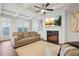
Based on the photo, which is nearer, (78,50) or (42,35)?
(78,50)

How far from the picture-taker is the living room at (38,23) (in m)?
2.51

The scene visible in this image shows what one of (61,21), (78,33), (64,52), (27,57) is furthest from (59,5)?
(27,57)

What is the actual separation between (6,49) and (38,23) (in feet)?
2.70

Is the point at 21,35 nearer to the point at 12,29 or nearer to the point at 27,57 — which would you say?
the point at 12,29

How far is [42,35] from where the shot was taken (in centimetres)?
265

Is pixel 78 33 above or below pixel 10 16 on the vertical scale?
below

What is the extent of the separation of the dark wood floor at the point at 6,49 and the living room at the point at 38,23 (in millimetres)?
44

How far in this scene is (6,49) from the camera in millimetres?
2488

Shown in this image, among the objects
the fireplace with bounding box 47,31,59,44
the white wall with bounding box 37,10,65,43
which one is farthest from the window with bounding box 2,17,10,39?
the fireplace with bounding box 47,31,59,44

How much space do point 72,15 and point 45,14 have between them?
533mm

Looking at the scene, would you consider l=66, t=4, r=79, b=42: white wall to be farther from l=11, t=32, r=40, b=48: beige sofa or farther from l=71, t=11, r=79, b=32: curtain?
l=11, t=32, r=40, b=48: beige sofa

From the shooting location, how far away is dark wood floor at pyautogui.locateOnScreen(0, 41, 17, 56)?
2.48 meters

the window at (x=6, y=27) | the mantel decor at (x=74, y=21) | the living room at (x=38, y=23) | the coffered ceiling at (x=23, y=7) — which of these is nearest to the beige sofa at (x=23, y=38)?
the living room at (x=38, y=23)

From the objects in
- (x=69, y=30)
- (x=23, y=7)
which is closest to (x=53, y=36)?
(x=69, y=30)
